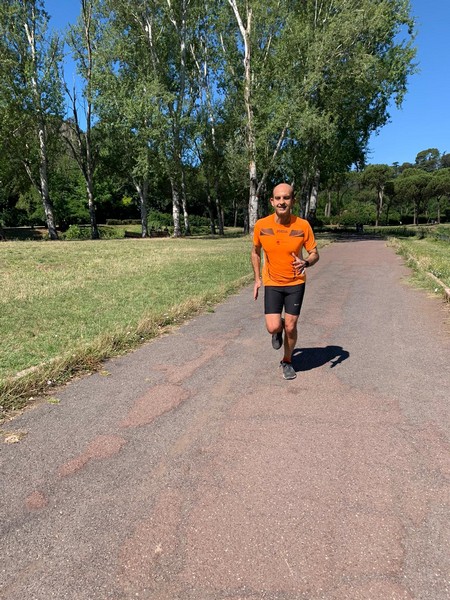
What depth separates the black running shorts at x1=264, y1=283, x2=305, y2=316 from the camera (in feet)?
14.7

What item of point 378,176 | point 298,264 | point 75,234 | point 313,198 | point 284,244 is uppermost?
point 378,176

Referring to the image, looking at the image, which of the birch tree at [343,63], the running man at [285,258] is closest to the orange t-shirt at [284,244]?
the running man at [285,258]

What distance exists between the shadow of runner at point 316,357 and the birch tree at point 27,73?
27.1 metres

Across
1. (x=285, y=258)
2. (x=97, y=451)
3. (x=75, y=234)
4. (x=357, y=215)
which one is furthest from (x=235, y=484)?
(x=357, y=215)

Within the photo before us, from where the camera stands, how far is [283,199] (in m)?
4.27

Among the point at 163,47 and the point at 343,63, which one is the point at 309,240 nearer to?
the point at 343,63

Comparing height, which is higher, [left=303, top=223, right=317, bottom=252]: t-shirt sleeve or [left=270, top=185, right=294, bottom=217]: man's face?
[left=270, top=185, right=294, bottom=217]: man's face

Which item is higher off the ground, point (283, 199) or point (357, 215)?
point (357, 215)

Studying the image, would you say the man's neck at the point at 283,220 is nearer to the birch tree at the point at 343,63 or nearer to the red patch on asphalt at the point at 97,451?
the red patch on asphalt at the point at 97,451

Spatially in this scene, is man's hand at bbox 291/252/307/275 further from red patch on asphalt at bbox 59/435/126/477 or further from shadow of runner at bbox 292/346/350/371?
red patch on asphalt at bbox 59/435/126/477

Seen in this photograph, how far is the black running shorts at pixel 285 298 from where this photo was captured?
4473mm

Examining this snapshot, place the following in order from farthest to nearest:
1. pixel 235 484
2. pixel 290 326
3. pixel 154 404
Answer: pixel 290 326, pixel 154 404, pixel 235 484

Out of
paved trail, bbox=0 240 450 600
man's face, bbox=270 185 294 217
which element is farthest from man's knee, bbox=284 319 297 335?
man's face, bbox=270 185 294 217

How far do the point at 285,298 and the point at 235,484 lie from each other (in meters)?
2.25
